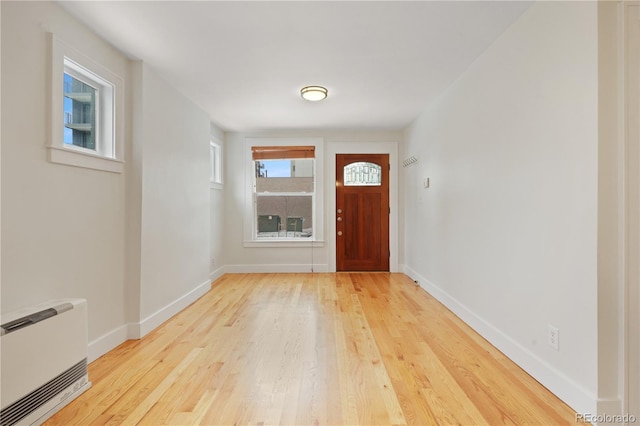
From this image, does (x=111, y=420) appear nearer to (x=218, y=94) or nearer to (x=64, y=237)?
(x=64, y=237)

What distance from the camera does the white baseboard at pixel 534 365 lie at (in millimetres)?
1665

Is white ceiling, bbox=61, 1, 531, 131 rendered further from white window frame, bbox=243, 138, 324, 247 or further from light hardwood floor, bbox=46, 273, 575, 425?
light hardwood floor, bbox=46, 273, 575, 425

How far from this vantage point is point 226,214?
5598mm

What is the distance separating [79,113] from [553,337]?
3.53 meters

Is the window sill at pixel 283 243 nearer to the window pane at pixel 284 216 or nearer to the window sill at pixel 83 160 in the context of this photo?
the window pane at pixel 284 216

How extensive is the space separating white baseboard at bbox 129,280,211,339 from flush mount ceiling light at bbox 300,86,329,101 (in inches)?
105

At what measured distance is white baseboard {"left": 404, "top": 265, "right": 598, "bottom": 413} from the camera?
1.67 m

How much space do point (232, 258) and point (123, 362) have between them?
130 inches

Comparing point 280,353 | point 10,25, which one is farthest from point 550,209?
point 10,25

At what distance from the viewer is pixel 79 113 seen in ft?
7.69

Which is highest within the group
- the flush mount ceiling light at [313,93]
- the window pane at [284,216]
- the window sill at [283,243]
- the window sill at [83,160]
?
the flush mount ceiling light at [313,93]

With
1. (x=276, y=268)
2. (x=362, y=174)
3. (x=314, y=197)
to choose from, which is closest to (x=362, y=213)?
(x=362, y=174)

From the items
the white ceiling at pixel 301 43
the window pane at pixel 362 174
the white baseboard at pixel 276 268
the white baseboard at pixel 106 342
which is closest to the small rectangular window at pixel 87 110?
the white ceiling at pixel 301 43

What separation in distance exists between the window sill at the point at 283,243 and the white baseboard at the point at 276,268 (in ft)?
1.16
